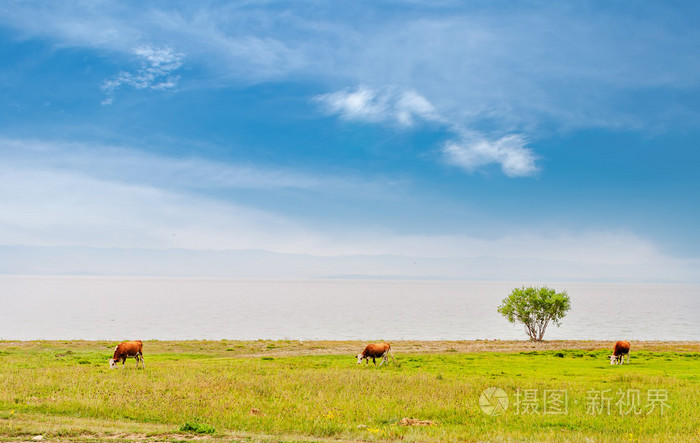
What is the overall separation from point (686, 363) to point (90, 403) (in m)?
50.9

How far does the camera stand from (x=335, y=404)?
988 inches

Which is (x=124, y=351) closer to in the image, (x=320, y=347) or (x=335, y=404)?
(x=335, y=404)

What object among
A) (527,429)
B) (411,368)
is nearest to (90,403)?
(527,429)

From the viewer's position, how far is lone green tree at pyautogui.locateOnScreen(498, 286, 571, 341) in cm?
7250

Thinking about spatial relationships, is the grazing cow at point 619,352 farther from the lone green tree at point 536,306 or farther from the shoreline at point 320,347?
the lone green tree at point 536,306

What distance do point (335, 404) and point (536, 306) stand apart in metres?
56.0

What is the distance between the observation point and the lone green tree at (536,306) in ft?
238

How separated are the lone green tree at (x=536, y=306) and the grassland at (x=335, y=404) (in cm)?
2797

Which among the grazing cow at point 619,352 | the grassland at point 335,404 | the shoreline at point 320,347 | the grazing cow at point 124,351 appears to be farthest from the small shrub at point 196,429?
the grazing cow at point 619,352

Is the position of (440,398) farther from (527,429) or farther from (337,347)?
(337,347)

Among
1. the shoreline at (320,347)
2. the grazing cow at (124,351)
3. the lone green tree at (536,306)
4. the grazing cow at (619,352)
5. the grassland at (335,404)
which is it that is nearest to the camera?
the grassland at (335,404)

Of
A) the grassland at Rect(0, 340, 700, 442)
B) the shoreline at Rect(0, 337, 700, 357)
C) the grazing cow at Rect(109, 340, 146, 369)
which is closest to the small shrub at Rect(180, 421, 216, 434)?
the grassland at Rect(0, 340, 700, 442)

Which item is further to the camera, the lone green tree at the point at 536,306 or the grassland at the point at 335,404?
the lone green tree at the point at 536,306

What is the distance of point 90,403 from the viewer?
77.1 ft
